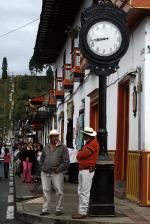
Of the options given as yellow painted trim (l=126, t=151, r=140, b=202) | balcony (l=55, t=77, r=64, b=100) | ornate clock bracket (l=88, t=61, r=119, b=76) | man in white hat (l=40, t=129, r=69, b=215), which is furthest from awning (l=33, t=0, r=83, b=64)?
man in white hat (l=40, t=129, r=69, b=215)

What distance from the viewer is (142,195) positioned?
39.2ft

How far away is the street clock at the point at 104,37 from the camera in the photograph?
10586 millimetres

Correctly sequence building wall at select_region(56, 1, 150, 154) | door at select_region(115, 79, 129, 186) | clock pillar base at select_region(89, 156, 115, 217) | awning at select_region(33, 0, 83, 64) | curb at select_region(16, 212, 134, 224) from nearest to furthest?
curb at select_region(16, 212, 134, 224) → clock pillar base at select_region(89, 156, 115, 217) → building wall at select_region(56, 1, 150, 154) → door at select_region(115, 79, 129, 186) → awning at select_region(33, 0, 83, 64)

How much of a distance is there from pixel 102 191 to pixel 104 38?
2.78m

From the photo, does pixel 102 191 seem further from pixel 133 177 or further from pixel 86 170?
pixel 133 177

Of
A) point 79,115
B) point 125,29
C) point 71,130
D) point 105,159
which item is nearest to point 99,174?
point 105,159

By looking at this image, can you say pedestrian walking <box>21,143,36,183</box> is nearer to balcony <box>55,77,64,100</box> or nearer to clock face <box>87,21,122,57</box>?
balcony <box>55,77,64,100</box>

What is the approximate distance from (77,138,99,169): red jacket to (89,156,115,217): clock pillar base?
0.21 meters

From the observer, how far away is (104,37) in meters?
10.7

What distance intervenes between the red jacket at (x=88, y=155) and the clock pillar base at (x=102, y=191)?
0.69ft

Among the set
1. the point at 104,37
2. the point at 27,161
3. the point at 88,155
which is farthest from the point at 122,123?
the point at 27,161

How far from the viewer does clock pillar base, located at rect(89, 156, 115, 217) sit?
10.3m

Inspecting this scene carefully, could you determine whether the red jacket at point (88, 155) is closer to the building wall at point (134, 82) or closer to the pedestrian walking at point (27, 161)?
the building wall at point (134, 82)

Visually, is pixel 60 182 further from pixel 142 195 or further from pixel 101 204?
pixel 142 195
